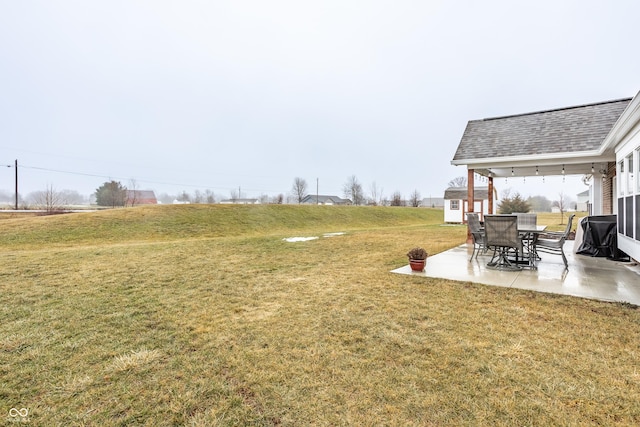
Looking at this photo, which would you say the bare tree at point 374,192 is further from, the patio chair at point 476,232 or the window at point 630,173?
the window at point 630,173

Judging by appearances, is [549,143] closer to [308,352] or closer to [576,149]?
[576,149]

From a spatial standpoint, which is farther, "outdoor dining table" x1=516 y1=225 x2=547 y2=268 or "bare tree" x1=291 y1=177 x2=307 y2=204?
"bare tree" x1=291 y1=177 x2=307 y2=204

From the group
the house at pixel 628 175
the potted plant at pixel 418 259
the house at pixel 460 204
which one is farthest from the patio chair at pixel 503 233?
the house at pixel 460 204

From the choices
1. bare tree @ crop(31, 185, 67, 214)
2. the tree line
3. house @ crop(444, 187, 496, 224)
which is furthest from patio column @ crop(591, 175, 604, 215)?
bare tree @ crop(31, 185, 67, 214)

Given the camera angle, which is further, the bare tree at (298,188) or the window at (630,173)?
the bare tree at (298,188)

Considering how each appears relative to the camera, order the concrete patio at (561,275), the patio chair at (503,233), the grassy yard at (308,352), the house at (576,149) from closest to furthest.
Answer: the grassy yard at (308,352) → the concrete patio at (561,275) → the patio chair at (503,233) → the house at (576,149)

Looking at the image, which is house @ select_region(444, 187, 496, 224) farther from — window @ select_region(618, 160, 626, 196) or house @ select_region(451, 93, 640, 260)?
window @ select_region(618, 160, 626, 196)

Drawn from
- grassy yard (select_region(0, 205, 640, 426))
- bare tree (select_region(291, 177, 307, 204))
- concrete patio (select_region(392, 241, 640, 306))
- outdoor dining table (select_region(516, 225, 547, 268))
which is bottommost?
grassy yard (select_region(0, 205, 640, 426))

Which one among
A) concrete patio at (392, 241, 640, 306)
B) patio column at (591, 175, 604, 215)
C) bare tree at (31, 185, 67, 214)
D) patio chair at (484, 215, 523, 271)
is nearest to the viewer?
concrete patio at (392, 241, 640, 306)

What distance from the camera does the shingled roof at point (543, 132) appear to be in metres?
7.52

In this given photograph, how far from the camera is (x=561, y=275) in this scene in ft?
16.4

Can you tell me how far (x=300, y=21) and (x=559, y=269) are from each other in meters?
16.0

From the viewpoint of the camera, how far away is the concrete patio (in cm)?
407

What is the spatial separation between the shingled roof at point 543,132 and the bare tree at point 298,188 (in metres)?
41.1
